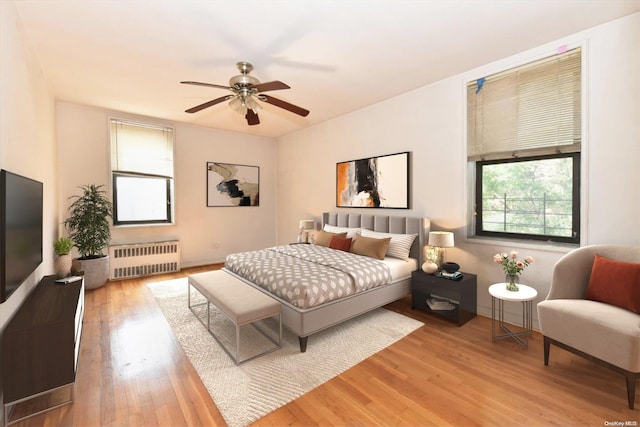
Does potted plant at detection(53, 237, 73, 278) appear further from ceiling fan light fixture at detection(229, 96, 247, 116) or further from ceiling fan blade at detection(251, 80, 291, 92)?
ceiling fan blade at detection(251, 80, 291, 92)

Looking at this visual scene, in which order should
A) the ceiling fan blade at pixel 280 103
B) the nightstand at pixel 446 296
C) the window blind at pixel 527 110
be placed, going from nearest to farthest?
the window blind at pixel 527 110 → the ceiling fan blade at pixel 280 103 → the nightstand at pixel 446 296

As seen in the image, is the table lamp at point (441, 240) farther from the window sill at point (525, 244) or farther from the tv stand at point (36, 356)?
the tv stand at point (36, 356)

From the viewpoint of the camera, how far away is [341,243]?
13.9ft

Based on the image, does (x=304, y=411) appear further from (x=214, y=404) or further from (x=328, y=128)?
(x=328, y=128)

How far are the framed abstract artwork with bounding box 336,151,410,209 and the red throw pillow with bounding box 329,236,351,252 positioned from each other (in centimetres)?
84

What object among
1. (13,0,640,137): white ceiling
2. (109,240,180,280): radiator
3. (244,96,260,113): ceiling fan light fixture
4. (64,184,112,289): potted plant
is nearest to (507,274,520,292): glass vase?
(13,0,640,137): white ceiling

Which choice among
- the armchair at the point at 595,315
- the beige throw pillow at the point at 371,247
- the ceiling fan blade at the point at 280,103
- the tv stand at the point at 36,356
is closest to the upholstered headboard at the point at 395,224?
the beige throw pillow at the point at 371,247

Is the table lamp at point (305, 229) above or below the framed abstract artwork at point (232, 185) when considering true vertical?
below

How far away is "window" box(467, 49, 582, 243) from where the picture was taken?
283cm

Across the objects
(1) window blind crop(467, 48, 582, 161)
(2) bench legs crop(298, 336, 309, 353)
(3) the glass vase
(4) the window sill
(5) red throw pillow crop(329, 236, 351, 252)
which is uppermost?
(1) window blind crop(467, 48, 582, 161)

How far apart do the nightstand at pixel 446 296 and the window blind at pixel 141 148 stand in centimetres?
495

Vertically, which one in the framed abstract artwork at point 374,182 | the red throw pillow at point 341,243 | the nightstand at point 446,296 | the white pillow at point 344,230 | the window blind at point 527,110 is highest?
the window blind at point 527,110

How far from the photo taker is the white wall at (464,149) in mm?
2473

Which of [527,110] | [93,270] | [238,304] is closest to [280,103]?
[238,304]
